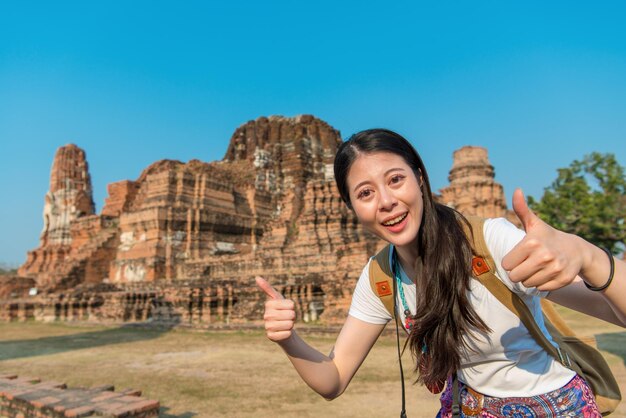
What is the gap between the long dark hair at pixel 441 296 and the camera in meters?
1.57

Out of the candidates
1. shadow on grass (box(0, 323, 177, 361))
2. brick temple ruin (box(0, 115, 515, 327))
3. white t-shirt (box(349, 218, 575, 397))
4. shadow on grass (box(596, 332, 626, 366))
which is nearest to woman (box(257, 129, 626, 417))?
white t-shirt (box(349, 218, 575, 397))

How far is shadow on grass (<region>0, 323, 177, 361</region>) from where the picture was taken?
9617 mm

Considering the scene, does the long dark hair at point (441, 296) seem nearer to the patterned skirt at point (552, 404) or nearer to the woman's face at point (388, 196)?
the woman's face at point (388, 196)

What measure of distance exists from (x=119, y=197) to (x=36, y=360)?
24.0 m

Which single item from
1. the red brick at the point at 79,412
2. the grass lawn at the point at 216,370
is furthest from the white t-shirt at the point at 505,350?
the red brick at the point at 79,412

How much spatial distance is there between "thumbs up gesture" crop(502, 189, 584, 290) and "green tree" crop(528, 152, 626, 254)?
24.3 m

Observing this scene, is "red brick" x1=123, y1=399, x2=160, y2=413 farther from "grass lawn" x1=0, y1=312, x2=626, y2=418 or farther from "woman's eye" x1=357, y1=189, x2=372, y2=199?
"woman's eye" x1=357, y1=189, x2=372, y2=199

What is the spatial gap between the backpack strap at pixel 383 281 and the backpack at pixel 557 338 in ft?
1.27

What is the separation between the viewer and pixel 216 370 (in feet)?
22.7

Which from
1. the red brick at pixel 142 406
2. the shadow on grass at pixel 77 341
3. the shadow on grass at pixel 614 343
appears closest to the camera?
the red brick at pixel 142 406

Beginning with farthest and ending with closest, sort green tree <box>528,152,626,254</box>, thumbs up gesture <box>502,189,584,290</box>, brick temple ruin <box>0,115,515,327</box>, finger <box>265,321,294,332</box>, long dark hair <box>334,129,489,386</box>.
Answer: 1. green tree <box>528,152,626,254</box>
2. brick temple ruin <box>0,115,515,327</box>
3. finger <box>265,321,294,332</box>
4. long dark hair <box>334,129,489,386</box>
5. thumbs up gesture <box>502,189,584,290</box>

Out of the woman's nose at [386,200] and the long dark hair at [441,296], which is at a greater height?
the woman's nose at [386,200]

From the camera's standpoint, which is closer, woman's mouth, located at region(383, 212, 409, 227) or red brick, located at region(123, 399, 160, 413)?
woman's mouth, located at region(383, 212, 409, 227)

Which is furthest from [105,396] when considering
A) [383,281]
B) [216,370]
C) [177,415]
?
[383,281]
